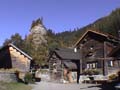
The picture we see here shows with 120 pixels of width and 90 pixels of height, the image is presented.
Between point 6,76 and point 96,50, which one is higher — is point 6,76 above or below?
below

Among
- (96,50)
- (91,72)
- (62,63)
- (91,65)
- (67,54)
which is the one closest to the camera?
(91,72)

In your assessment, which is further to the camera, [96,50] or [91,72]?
[96,50]

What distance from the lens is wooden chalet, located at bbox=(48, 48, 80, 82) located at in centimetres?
6506

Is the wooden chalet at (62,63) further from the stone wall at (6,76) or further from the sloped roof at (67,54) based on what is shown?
the stone wall at (6,76)

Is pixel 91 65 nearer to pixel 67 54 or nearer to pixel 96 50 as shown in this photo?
pixel 96 50

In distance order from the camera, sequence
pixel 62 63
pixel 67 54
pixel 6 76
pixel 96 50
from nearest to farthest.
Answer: pixel 6 76 < pixel 96 50 < pixel 62 63 < pixel 67 54

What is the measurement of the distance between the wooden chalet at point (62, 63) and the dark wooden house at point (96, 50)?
160 cm

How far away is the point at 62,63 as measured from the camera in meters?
65.9

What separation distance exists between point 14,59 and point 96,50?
14.9m

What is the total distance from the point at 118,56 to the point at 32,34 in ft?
268

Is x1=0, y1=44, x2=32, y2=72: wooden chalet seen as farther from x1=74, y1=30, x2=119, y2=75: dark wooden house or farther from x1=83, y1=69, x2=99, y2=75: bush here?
x1=74, y1=30, x2=119, y2=75: dark wooden house

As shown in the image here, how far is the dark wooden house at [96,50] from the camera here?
60.1 meters

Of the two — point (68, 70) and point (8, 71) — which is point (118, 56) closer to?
point (8, 71)

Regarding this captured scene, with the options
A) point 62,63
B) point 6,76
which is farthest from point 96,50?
point 6,76
